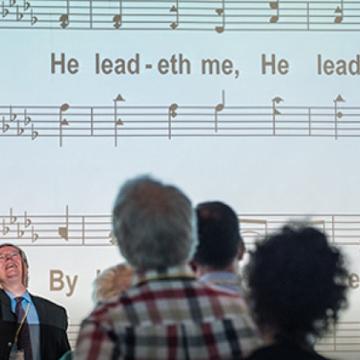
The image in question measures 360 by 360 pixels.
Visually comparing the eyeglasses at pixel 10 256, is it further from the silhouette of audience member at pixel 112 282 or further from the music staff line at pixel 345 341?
the silhouette of audience member at pixel 112 282

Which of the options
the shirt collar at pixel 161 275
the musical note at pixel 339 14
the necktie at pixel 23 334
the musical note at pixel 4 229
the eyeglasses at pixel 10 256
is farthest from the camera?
the musical note at pixel 339 14

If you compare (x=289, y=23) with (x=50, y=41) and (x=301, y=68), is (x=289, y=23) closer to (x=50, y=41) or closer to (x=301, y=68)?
(x=301, y=68)

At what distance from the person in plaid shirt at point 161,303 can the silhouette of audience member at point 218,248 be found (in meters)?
0.27

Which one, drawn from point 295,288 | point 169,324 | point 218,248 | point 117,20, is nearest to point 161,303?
point 169,324

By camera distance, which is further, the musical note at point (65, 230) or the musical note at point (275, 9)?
the musical note at point (275, 9)

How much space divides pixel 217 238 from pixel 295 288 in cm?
53

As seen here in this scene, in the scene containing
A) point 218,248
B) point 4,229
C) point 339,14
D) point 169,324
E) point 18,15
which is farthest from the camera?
point 339,14

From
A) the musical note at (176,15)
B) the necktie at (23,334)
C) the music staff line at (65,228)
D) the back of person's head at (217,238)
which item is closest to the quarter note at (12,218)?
the music staff line at (65,228)

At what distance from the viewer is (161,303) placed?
1.54 m

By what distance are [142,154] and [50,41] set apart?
568mm

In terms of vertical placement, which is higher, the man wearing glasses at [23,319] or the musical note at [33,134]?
the musical note at [33,134]

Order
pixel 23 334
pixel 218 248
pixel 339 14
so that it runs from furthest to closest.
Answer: pixel 339 14, pixel 23 334, pixel 218 248

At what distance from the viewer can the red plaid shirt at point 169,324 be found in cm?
149

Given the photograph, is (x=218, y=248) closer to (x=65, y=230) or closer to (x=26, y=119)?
(x=65, y=230)
